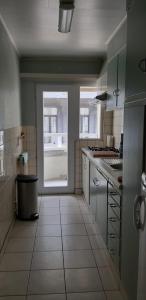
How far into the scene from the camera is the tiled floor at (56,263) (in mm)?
2088

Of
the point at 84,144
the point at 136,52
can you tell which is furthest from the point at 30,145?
the point at 136,52

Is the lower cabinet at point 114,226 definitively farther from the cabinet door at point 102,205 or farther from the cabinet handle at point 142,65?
the cabinet handle at point 142,65


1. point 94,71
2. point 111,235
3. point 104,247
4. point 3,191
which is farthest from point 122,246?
point 94,71

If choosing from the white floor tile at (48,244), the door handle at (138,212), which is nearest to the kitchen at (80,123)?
the door handle at (138,212)

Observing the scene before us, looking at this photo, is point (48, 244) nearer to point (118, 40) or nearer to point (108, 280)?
point (108, 280)

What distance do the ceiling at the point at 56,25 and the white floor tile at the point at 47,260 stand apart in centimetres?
245

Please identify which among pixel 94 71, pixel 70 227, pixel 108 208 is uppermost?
Answer: pixel 94 71

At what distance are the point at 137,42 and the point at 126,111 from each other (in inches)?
18.6

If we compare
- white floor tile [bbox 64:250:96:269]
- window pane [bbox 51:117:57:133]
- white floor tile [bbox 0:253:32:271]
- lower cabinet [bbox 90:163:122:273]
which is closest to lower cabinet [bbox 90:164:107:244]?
lower cabinet [bbox 90:163:122:273]

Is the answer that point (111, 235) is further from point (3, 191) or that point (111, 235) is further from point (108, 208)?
point (3, 191)

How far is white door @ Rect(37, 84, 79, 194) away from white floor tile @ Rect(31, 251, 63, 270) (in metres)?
2.15

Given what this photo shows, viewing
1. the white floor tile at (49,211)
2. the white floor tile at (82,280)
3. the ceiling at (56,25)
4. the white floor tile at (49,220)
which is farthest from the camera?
the white floor tile at (49,211)

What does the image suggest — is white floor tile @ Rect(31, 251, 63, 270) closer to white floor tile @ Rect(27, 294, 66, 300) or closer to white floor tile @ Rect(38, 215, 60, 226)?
white floor tile @ Rect(27, 294, 66, 300)

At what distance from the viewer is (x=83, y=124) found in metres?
4.72
